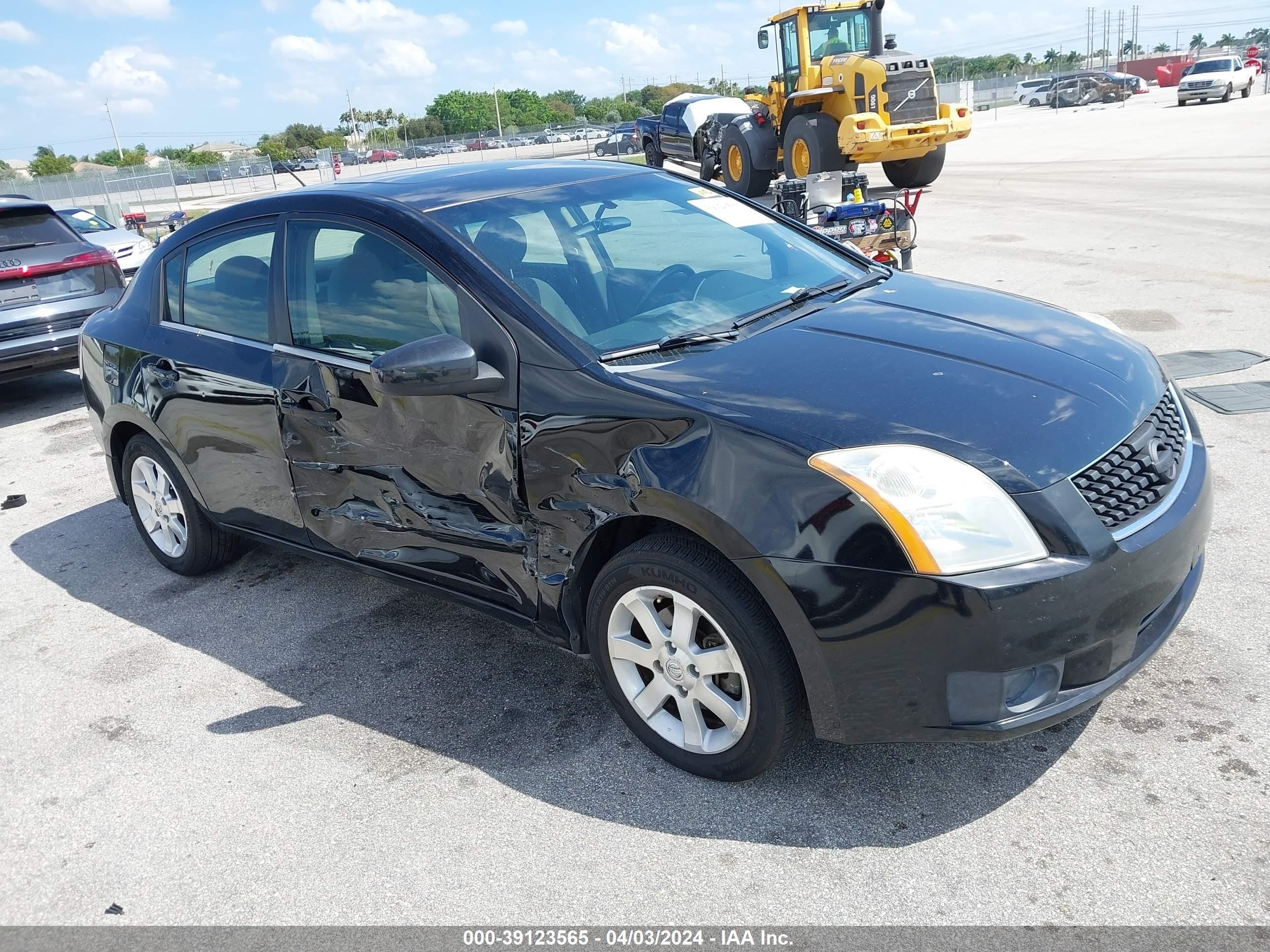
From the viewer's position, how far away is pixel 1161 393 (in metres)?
3.08

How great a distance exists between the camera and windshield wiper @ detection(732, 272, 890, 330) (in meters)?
3.42

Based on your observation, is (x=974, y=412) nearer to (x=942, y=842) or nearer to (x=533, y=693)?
(x=942, y=842)

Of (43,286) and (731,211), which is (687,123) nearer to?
(43,286)

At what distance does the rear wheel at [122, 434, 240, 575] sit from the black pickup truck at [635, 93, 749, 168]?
18.3m

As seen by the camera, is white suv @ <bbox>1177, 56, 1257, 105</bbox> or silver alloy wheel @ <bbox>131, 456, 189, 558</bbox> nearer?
silver alloy wheel @ <bbox>131, 456, 189, 558</bbox>

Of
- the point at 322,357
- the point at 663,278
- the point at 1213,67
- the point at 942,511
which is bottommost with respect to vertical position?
the point at 942,511

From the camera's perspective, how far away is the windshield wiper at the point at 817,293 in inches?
135

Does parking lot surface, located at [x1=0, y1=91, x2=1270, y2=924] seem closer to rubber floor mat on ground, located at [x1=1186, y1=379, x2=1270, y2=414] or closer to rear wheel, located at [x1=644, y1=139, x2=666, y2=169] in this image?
rubber floor mat on ground, located at [x1=1186, y1=379, x2=1270, y2=414]

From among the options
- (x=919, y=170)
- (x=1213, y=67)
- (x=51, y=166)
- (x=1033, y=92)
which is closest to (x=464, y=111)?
(x=51, y=166)

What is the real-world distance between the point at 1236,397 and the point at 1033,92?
197 ft

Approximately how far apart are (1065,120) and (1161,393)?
129 feet

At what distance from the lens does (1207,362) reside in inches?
256

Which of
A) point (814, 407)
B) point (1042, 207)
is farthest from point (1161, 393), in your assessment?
point (1042, 207)

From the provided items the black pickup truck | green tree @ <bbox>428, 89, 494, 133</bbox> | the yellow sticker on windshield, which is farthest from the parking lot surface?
green tree @ <bbox>428, 89, 494, 133</bbox>
